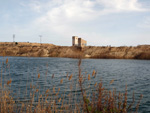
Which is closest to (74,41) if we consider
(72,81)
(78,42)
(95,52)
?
(78,42)

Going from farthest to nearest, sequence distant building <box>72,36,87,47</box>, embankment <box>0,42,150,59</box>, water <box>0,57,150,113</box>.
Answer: distant building <box>72,36,87,47</box> → embankment <box>0,42,150,59</box> → water <box>0,57,150,113</box>

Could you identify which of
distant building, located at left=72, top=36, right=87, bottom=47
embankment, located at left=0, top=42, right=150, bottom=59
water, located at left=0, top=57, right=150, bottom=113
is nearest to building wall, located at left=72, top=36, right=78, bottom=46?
distant building, located at left=72, top=36, right=87, bottom=47

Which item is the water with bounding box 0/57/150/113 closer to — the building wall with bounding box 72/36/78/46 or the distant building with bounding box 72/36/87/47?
the distant building with bounding box 72/36/87/47

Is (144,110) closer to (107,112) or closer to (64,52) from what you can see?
(107,112)

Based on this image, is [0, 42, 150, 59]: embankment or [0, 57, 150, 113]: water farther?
[0, 42, 150, 59]: embankment

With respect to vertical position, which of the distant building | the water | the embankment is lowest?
the water

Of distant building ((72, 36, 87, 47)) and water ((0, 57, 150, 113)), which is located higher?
distant building ((72, 36, 87, 47))

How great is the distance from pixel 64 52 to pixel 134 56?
37.3 metres

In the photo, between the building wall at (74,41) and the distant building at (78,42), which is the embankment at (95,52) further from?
the building wall at (74,41)

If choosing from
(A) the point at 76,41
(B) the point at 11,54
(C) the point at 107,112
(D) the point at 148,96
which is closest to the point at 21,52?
(B) the point at 11,54

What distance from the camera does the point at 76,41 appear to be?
352 feet

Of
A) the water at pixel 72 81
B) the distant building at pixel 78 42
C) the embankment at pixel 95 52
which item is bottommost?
the water at pixel 72 81

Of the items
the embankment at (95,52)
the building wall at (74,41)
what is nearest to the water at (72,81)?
the embankment at (95,52)

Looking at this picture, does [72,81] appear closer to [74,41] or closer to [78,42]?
[78,42]
